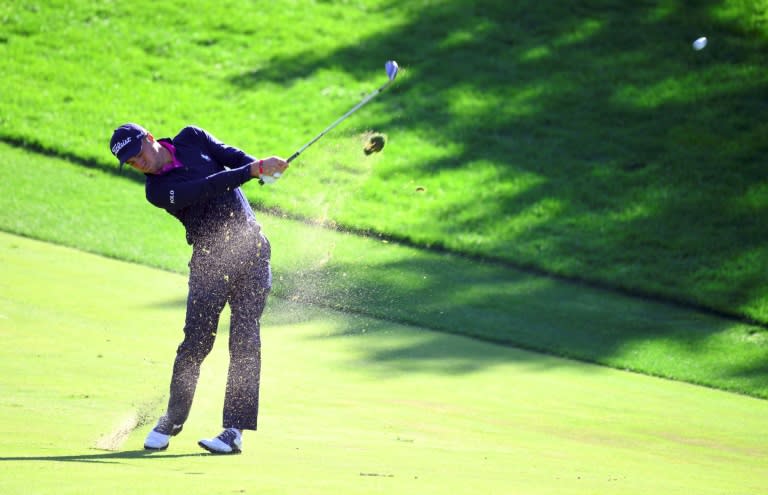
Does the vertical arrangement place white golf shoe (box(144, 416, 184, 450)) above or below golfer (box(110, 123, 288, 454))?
below

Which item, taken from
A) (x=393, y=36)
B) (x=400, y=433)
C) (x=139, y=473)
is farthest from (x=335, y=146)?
(x=393, y=36)

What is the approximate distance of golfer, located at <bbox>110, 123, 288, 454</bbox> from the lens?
5.86 m

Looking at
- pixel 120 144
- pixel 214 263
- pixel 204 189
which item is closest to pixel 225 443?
pixel 214 263

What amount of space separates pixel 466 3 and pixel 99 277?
13.5m

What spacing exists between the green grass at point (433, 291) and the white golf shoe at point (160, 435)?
489 cm

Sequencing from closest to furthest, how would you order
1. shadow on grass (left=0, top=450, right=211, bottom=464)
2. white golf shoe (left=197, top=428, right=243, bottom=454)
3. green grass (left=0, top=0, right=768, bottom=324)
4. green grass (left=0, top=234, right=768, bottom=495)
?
1. shadow on grass (left=0, top=450, right=211, bottom=464)
2. green grass (left=0, top=234, right=768, bottom=495)
3. white golf shoe (left=197, top=428, right=243, bottom=454)
4. green grass (left=0, top=0, right=768, bottom=324)

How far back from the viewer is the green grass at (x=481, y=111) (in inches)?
587

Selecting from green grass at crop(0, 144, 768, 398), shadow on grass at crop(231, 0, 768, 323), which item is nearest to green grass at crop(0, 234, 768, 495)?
green grass at crop(0, 144, 768, 398)

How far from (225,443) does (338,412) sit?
1384mm

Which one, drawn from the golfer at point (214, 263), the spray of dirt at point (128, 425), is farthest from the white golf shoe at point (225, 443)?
the spray of dirt at point (128, 425)

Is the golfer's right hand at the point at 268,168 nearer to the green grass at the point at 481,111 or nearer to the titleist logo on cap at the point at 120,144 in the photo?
the titleist logo on cap at the point at 120,144

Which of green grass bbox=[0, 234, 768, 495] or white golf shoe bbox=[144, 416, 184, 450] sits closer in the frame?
green grass bbox=[0, 234, 768, 495]

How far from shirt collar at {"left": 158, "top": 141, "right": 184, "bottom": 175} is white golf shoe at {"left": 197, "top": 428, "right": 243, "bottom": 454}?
1.43m

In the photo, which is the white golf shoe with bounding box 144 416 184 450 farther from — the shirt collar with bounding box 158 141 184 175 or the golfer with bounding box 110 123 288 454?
the shirt collar with bounding box 158 141 184 175
